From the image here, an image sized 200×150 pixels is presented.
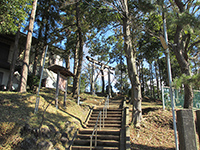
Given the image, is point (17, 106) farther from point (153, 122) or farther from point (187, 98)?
point (187, 98)

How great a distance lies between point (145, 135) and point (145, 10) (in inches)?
243

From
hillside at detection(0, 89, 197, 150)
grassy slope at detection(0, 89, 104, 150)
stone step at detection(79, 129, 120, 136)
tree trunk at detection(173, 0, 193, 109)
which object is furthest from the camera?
tree trunk at detection(173, 0, 193, 109)

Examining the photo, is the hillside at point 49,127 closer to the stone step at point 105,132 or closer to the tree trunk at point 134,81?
the stone step at point 105,132

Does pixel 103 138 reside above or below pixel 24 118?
below

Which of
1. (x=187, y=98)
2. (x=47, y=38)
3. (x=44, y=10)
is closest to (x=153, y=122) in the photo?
(x=187, y=98)

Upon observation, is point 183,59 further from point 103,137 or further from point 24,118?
point 24,118

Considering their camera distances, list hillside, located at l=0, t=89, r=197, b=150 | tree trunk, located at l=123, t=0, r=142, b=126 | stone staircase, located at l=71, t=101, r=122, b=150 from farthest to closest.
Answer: tree trunk, located at l=123, t=0, r=142, b=126
stone staircase, located at l=71, t=101, r=122, b=150
hillside, located at l=0, t=89, r=197, b=150

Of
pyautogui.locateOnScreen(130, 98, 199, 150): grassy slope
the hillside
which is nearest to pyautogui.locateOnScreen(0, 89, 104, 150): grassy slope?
the hillside

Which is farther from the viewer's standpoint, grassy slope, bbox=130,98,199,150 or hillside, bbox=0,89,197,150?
grassy slope, bbox=130,98,199,150

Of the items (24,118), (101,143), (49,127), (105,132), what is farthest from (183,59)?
(24,118)

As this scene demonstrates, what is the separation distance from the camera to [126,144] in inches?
266

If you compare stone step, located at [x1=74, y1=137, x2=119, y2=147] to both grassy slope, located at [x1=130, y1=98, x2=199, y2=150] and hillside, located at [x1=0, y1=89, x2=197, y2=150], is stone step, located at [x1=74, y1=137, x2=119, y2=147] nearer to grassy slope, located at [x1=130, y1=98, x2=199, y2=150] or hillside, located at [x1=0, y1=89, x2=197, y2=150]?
hillside, located at [x1=0, y1=89, x2=197, y2=150]

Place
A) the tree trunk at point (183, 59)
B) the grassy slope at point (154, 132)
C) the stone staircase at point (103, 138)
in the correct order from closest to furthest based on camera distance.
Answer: the stone staircase at point (103, 138) → the grassy slope at point (154, 132) → the tree trunk at point (183, 59)

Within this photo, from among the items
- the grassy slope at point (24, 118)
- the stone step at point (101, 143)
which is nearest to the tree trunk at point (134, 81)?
the stone step at point (101, 143)
